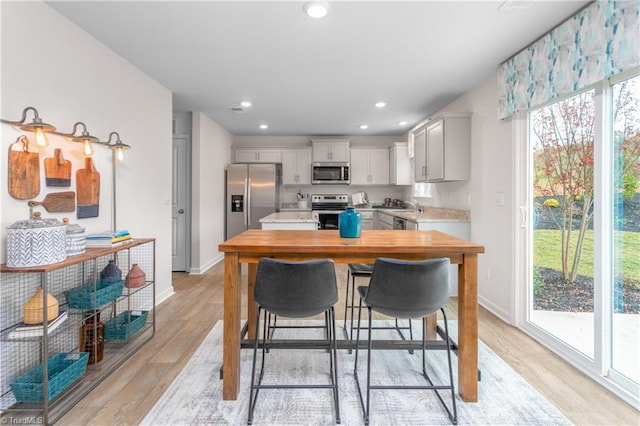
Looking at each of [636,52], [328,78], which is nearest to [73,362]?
[328,78]

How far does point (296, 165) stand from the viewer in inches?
244

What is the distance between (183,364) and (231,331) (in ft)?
2.28

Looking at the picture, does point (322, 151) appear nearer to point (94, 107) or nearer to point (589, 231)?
point (94, 107)

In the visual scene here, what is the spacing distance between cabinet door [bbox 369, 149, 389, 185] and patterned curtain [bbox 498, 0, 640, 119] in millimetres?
3356

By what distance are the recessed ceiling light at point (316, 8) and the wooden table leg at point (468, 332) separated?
6.00ft

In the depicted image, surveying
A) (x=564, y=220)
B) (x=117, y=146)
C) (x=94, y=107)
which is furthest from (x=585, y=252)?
(x=94, y=107)

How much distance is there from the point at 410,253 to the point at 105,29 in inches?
109

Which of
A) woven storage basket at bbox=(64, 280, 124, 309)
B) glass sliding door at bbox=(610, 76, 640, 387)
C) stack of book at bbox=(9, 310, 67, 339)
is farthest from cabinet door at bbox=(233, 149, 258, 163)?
glass sliding door at bbox=(610, 76, 640, 387)

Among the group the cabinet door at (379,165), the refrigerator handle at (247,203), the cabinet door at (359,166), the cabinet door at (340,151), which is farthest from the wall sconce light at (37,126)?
the cabinet door at (379,165)

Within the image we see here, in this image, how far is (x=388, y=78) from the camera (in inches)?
129

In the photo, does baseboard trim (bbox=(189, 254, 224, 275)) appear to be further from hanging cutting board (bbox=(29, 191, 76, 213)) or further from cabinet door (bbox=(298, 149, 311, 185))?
hanging cutting board (bbox=(29, 191, 76, 213))

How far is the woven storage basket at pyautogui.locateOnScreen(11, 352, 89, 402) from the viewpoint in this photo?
5.62ft

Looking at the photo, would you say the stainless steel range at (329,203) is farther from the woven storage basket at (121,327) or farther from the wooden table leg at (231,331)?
the wooden table leg at (231,331)

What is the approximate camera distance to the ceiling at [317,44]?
2.10 metres
